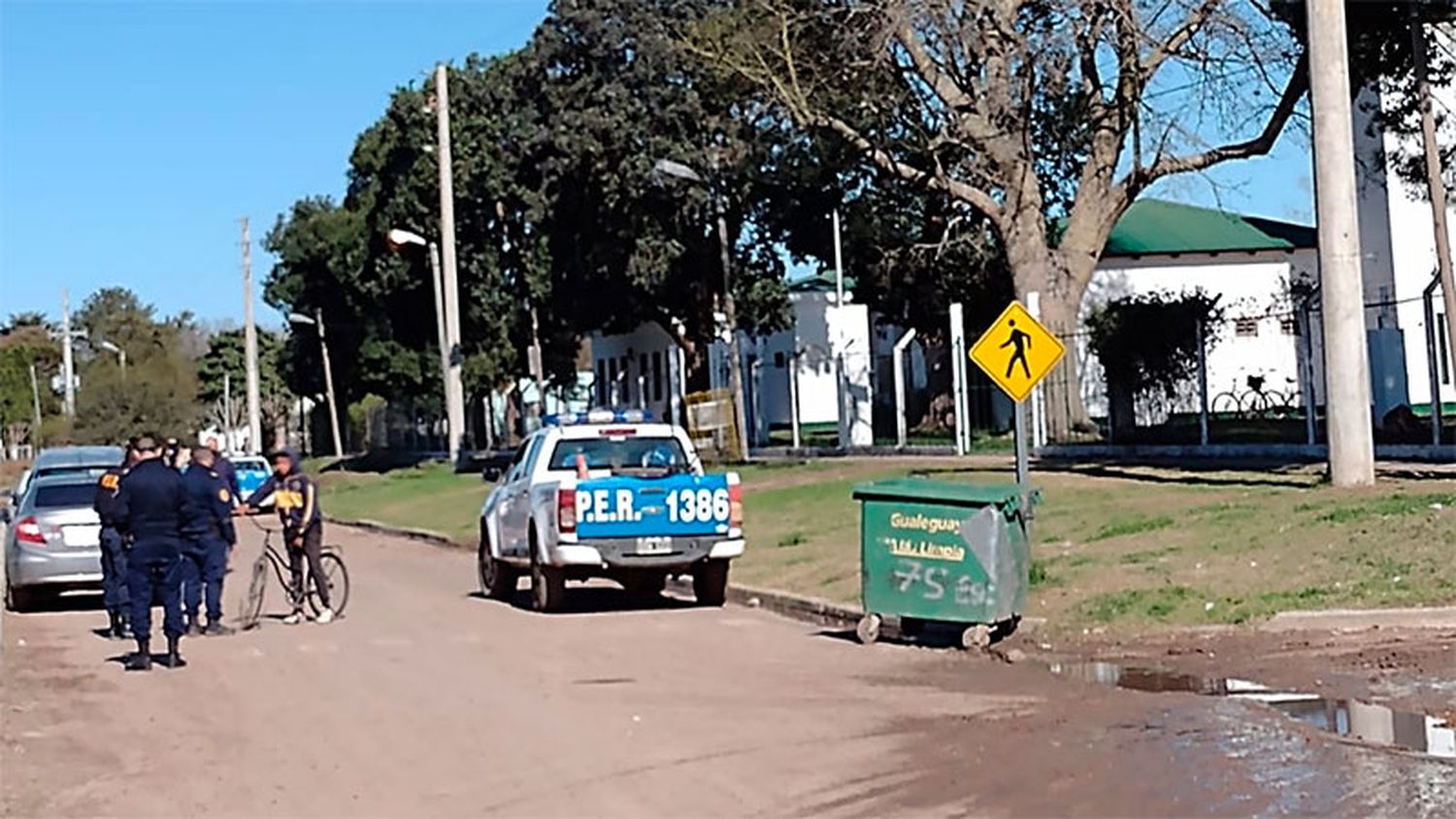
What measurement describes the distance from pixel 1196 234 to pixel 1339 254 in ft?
130

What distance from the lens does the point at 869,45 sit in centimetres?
3466

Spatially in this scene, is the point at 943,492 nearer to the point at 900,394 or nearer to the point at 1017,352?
the point at 1017,352

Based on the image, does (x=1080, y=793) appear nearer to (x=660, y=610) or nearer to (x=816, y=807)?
(x=816, y=807)

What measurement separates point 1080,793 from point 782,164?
38.5 metres

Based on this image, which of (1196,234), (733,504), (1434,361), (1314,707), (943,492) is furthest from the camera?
(1196,234)

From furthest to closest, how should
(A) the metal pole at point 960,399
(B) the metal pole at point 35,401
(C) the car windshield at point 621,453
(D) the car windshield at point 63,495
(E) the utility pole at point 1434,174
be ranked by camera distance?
(B) the metal pole at point 35,401 < (A) the metal pole at point 960,399 < (E) the utility pole at point 1434,174 < (D) the car windshield at point 63,495 < (C) the car windshield at point 621,453

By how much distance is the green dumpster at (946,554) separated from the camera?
610 inches

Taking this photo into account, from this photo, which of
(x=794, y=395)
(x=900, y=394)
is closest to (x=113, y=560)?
(x=900, y=394)

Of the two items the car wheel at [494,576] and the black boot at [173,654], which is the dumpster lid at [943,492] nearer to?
the black boot at [173,654]

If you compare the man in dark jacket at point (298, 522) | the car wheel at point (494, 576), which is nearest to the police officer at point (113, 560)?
the man in dark jacket at point (298, 522)

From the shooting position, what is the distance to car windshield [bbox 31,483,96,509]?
22672 mm

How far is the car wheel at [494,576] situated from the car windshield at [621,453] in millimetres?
1469

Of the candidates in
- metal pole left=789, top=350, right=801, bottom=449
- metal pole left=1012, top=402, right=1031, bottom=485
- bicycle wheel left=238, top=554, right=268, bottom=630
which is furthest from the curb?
metal pole left=789, top=350, right=801, bottom=449

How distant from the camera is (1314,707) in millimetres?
11766
